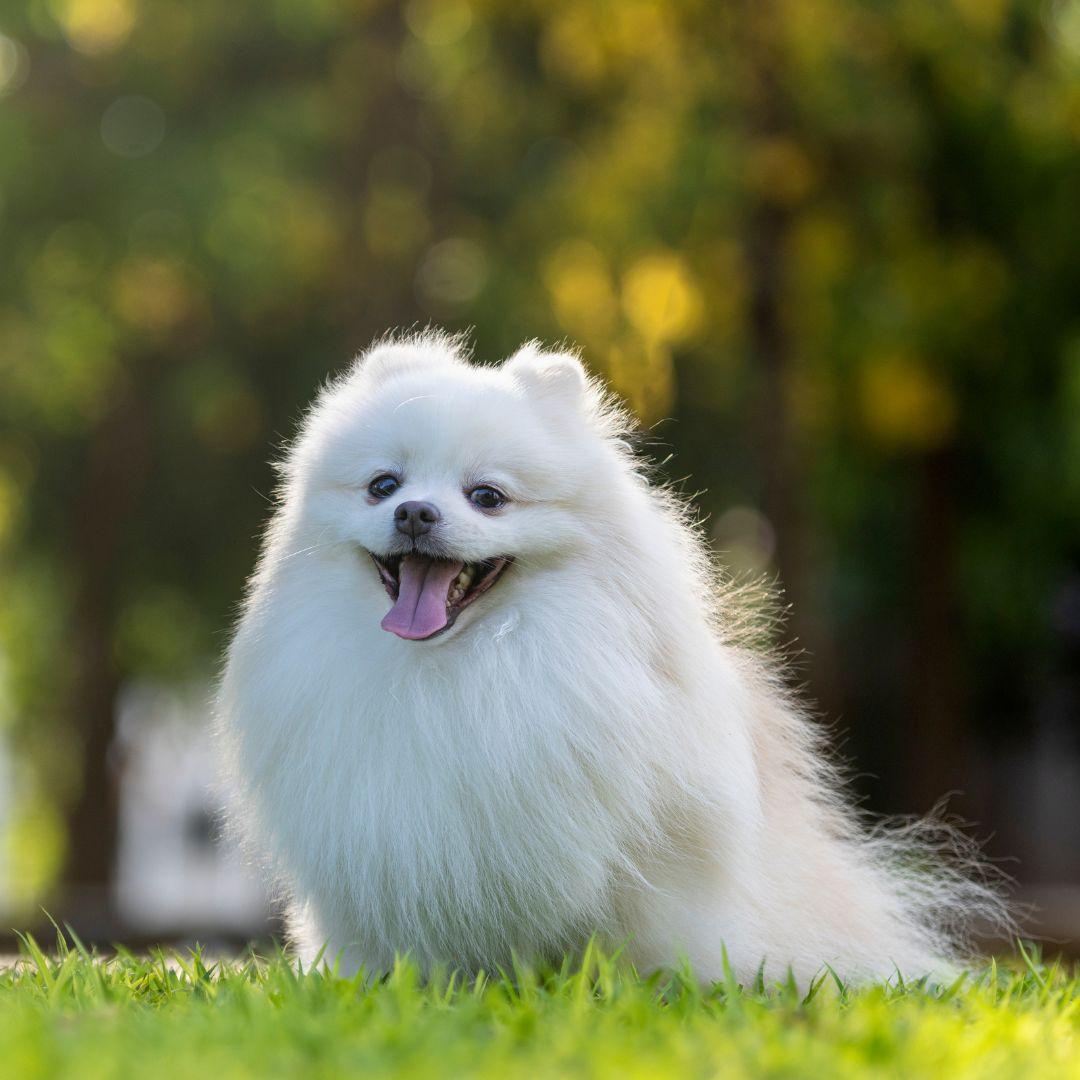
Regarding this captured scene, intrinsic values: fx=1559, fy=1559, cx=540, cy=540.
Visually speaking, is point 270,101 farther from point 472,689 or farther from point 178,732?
point 472,689

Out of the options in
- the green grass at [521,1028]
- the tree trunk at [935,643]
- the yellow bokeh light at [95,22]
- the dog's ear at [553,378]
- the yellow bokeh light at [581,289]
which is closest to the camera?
the green grass at [521,1028]

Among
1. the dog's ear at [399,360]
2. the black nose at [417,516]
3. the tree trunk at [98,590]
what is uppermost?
the dog's ear at [399,360]

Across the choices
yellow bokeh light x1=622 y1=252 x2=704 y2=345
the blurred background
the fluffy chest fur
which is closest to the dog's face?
the fluffy chest fur

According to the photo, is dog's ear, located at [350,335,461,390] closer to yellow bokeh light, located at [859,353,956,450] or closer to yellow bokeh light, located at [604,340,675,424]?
yellow bokeh light, located at [604,340,675,424]

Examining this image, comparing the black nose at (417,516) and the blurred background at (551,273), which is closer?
the black nose at (417,516)

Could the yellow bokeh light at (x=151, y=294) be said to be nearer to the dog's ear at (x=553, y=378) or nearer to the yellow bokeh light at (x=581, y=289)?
the yellow bokeh light at (x=581, y=289)

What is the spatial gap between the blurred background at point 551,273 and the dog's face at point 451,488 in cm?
595

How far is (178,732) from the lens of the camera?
17.3m

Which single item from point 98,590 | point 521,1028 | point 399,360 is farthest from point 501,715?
point 98,590

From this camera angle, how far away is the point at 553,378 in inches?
174

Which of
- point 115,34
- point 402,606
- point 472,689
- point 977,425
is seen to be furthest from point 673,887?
point 977,425

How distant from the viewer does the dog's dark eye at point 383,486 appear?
4176 millimetres

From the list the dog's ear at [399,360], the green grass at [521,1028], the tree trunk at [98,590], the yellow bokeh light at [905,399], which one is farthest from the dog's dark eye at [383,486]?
the tree trunk at [98,590]

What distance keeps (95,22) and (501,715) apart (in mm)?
8778
